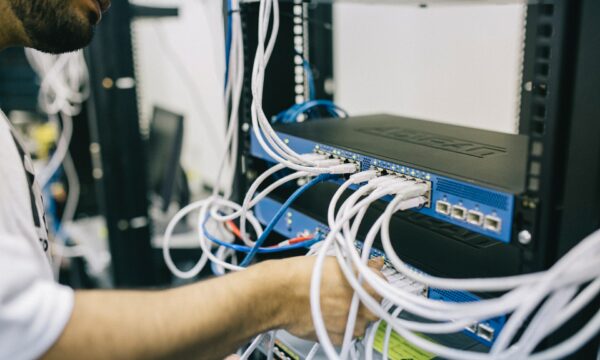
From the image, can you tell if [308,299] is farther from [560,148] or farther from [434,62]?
[434,62]

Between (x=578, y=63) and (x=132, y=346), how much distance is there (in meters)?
0.44

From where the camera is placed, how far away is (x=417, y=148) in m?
0.63

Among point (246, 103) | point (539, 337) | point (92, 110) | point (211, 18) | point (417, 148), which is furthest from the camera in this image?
point (211, 18)

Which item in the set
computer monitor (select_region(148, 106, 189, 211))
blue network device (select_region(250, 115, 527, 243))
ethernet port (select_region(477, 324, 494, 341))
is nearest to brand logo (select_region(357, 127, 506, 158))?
blue network device (select_region(250, 115, 527, 243))

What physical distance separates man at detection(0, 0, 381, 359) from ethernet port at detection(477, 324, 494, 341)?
11 cm

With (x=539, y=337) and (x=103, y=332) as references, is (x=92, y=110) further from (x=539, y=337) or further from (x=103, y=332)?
(x=539, y=337)

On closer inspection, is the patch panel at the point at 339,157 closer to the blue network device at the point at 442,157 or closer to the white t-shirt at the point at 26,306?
the blue network device at the point at 442,157

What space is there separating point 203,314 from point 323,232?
9.6 inches

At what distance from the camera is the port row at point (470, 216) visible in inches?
17.5

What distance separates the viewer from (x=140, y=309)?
0.45 meters

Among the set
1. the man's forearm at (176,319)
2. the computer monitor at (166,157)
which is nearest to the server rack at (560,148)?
the man's forearm at (176,319)

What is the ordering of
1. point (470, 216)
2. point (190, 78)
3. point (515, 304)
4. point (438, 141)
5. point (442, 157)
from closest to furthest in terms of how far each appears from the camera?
1. point (515, 304)
2. point (470, 216)
3. point (442, 157)
4. point (438, 141)
5. point (190, 78)

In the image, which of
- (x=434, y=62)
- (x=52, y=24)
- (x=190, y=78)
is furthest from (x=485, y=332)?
(x=190, y=78)

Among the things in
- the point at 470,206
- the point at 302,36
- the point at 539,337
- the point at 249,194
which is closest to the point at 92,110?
the point at 302,36
